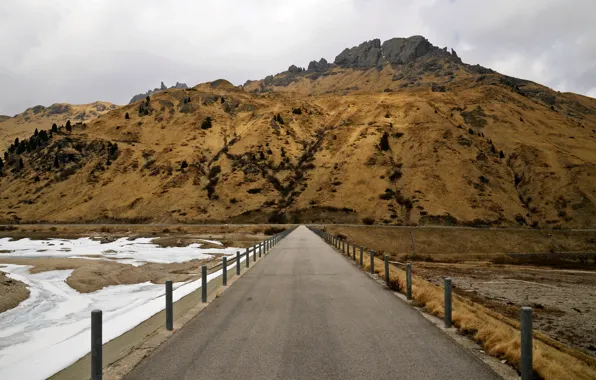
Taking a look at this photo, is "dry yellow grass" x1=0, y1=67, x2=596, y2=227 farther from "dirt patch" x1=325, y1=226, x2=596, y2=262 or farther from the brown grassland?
the brown grassland

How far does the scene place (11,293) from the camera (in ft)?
48.9

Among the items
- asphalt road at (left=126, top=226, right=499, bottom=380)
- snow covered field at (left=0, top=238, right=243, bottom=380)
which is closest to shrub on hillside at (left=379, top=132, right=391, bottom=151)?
snow covered field at (left=0, top=238, right=243, bottom=380)

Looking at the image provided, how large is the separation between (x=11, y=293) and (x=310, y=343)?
40.8 ft

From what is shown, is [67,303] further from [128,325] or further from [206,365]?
[206,365]

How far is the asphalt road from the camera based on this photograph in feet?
19.7

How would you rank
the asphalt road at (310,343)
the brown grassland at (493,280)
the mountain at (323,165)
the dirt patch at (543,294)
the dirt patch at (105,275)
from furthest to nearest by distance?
the mountain at (323,165), the dirt patch at (105,275), the dirt patch at (543,294), the brown grassland at (493,280), the asphalt road at (310,343)

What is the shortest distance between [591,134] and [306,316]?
377 ft

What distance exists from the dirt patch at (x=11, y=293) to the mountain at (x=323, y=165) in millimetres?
61949

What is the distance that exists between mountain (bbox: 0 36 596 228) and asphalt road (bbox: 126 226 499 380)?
62931mm

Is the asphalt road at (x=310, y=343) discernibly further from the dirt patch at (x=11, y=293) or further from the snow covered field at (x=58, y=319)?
the dirt patch at (x=11, y=293)

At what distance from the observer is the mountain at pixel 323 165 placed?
250 feet

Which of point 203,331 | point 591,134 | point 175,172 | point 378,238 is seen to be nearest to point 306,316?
point 203,331

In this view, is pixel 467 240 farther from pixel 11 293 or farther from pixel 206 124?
pixel 206 124

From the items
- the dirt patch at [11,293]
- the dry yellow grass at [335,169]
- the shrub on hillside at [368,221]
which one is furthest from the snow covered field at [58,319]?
the dry yellow grass at [335,169]
